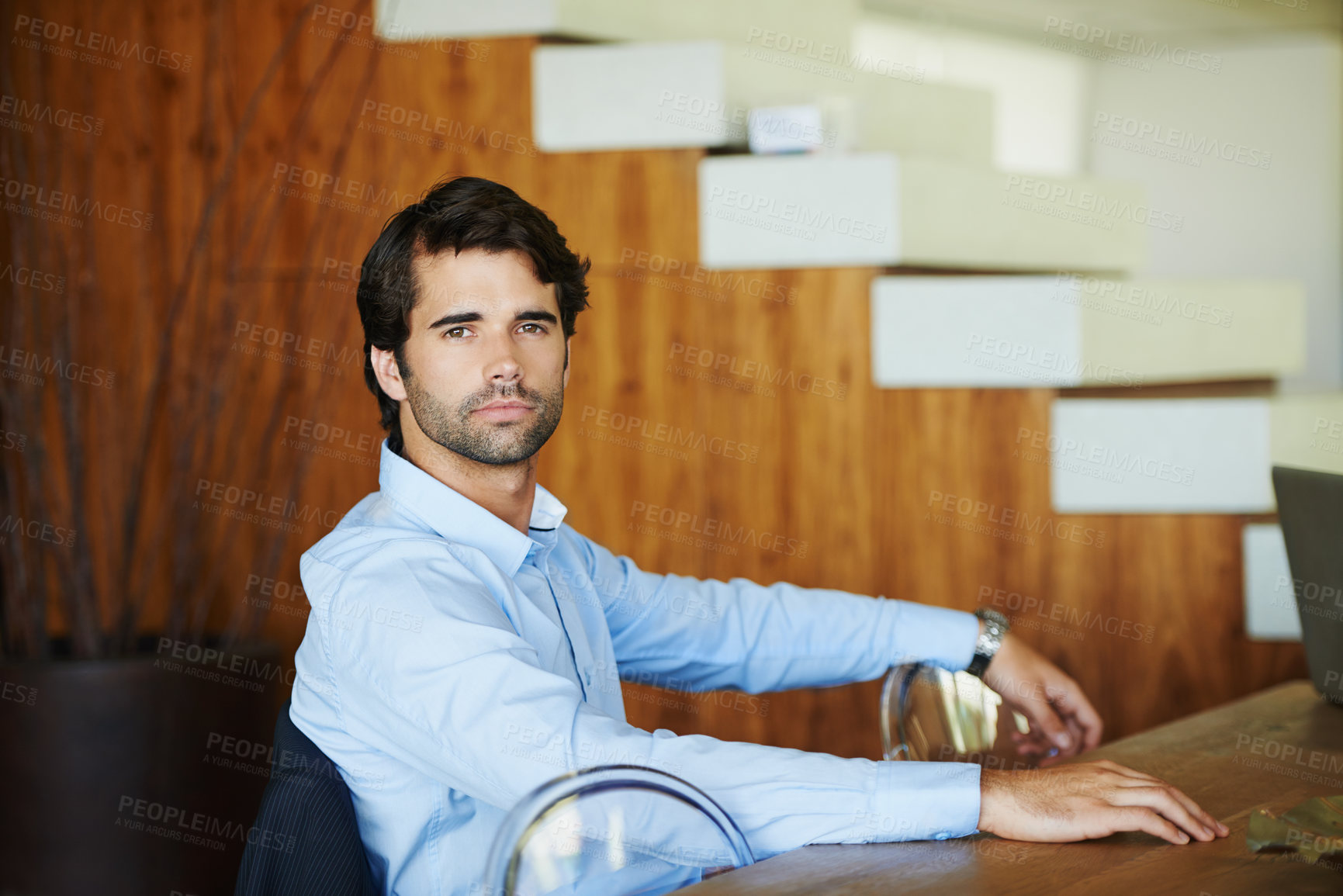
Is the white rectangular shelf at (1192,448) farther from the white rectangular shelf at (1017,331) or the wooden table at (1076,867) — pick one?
the wooden table at (1076,867)

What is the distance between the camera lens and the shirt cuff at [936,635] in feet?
4.50

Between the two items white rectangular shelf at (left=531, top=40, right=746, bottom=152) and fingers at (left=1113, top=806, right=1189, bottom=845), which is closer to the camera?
fingers at (left=1113, top=806, right=1189, bottom=845)

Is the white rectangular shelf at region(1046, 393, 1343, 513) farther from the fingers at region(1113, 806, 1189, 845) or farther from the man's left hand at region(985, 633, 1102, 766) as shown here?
the fingers at region(1113, 806, 1189, 845)

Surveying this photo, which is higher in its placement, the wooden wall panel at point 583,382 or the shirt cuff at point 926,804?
the wooden wall panel at point 583,382

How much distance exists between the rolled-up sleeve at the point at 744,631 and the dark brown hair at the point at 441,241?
0.36m

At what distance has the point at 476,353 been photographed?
1253mm

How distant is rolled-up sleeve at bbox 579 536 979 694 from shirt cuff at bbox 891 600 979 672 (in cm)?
1

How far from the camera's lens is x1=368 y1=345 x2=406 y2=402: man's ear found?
133 centimetres

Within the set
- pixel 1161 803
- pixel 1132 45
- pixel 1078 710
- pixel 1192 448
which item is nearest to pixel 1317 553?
pixel 1078 710

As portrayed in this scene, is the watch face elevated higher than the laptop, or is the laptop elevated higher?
the laptop

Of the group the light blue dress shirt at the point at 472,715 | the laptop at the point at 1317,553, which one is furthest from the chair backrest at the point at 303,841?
the laptop at the point at 1317,553

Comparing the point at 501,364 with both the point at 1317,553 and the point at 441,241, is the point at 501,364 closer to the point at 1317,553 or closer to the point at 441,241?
the point at 441,241

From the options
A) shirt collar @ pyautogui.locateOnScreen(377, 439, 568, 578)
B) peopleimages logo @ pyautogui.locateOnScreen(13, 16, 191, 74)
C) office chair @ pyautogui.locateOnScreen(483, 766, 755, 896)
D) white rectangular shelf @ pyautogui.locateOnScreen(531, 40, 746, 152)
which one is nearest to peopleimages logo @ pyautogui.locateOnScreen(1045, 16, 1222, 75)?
white rectangular shelf @ pyautogui.locateOnScreen(531, 40, 746, 152)

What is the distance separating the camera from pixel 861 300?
213 cm
